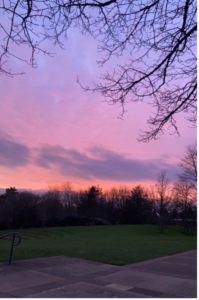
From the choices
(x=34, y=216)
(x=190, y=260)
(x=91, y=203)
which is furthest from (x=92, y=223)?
(x=190, y=260)

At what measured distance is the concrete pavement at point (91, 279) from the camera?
9.57 metres

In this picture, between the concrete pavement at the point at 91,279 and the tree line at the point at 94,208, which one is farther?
the tree line at the point at 94,208

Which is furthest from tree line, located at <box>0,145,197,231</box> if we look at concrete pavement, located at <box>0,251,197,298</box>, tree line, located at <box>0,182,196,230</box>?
concrete pavement, located at <box>0,251,197,298</box>

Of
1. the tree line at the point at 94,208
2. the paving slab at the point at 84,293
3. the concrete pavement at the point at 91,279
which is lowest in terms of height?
the paving slab at the point at 84,293

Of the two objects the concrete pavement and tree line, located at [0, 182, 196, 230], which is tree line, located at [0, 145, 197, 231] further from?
the concrete pavement

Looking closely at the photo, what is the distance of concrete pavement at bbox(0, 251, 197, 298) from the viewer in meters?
9.57

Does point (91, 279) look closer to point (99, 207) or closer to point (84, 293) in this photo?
point (84, 293)

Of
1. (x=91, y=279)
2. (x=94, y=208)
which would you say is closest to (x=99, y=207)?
(x=94, y=208)

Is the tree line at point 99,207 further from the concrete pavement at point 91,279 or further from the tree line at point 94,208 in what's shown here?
the concrete pavement at point 91,279

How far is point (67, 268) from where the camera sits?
12555 millimetres

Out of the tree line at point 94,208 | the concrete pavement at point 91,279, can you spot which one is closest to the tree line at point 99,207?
the tree line at point 94,208

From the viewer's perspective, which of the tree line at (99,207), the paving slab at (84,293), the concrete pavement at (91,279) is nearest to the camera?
the paving slab at (84,293)

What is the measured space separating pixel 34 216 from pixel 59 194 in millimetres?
26398

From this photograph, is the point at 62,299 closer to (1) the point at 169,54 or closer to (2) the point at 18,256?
(1) the point at 169,54
